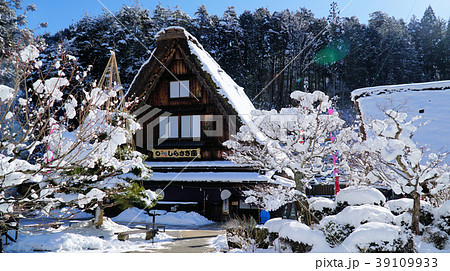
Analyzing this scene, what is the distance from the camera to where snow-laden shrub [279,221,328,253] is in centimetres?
682

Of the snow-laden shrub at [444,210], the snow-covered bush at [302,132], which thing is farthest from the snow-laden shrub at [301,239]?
the snow-laden shrub at [444,210]

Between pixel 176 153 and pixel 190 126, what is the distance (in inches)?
64.9

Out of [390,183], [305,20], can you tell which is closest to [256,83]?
[305,20]

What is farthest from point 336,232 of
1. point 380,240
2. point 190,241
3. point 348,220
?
point 190,241

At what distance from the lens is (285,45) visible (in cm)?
2145

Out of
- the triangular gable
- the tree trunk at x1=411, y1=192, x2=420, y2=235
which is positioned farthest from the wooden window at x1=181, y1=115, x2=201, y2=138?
the tree trunk at x1=411, y1=192, x2=420, y2=235

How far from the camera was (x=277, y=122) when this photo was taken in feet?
29.0

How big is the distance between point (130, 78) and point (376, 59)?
23.0m

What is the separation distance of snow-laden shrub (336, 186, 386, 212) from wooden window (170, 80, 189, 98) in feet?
33.7

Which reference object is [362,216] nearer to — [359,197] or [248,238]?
[359,197]

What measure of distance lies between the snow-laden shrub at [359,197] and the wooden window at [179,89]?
10.3 metres

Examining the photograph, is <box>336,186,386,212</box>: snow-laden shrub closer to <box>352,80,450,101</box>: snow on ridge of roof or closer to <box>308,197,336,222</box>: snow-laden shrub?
<box>308,197,336,222</box>: snow-laden shrub

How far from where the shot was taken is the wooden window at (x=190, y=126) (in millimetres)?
16000

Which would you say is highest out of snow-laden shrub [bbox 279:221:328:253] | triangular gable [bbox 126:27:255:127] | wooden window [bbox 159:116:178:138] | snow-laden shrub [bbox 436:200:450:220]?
triangular gable [bbox 126:27:255:127]
